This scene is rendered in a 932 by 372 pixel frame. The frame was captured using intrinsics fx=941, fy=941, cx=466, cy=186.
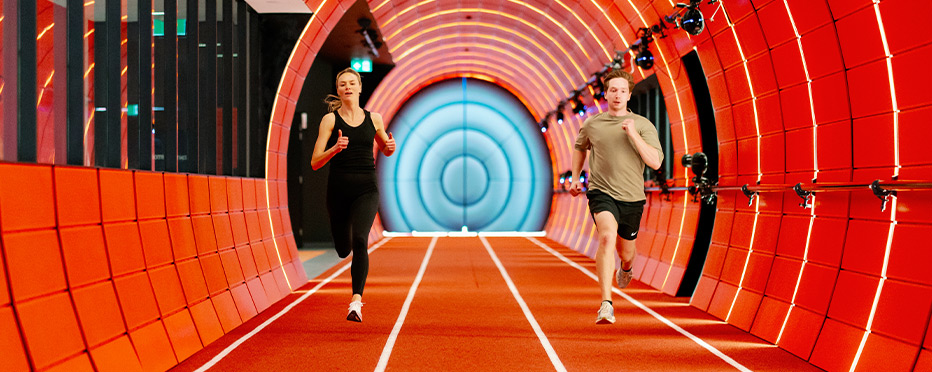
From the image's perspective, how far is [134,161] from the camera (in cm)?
760

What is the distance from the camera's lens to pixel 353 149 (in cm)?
854

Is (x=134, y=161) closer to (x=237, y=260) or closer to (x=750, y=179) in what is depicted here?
(x=237, y=260)

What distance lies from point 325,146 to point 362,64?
1438cm

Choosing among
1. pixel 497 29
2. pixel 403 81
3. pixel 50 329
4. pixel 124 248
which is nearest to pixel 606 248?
pixel 124 248

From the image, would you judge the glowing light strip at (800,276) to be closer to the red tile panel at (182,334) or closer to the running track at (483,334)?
the running track at (483,334)

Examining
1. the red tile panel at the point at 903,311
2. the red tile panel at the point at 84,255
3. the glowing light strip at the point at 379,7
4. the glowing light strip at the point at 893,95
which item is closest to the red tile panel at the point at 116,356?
the red tile panel at the point at 84,255

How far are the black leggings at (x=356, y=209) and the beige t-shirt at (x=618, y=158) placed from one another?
6.83ft

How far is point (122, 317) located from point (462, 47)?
22.6 m

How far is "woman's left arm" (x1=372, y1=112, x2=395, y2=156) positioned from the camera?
8.36 m

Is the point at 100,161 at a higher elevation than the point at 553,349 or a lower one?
higher

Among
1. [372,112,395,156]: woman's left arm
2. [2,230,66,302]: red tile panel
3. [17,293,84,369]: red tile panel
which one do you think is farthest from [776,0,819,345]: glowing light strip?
[2,230,66,302]: red tile panel

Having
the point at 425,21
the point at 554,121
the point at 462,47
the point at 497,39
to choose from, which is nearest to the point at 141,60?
the point at 425,21

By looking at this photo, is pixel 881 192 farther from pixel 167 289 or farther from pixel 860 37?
pixel 167 289

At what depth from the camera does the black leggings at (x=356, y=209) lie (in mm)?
8477
